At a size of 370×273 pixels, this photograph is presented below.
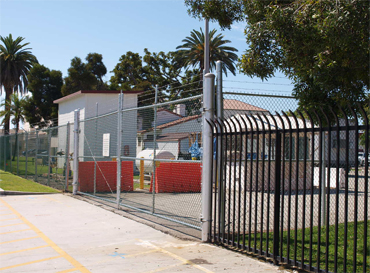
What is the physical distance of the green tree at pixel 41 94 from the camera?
46.2 metres

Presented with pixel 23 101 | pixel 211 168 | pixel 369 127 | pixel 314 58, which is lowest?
pixel 211 168

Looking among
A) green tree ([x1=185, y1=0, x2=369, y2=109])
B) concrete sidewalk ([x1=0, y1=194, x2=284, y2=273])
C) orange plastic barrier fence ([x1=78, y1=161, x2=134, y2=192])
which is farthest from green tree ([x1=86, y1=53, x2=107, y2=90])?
green tree ([x1=185, y1=0, x2=369, y2=109])

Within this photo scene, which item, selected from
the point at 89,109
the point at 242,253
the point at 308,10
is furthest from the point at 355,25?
the point at 89,109

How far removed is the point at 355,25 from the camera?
5789 mm

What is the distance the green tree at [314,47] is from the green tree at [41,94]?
41513 millimetres

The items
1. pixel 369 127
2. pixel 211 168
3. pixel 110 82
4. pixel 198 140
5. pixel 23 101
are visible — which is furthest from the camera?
pixel 110 82

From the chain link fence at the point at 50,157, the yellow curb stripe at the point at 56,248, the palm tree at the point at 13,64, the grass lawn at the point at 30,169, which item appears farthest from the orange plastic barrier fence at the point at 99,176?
the palm tree at the point at 13,64

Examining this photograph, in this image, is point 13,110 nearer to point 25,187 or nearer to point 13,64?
point 13,64

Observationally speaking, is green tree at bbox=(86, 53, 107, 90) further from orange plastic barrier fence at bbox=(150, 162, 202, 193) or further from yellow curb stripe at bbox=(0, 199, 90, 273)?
yellow curb stripe at bbox=(0, 199, 90, 273)

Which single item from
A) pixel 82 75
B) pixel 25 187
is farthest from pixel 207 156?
pixel 82 75

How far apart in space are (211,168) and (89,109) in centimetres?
2113

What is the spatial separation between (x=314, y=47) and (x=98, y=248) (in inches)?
206

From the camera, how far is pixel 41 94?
46.9m

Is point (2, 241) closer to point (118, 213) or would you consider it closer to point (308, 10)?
point (118, 213)
